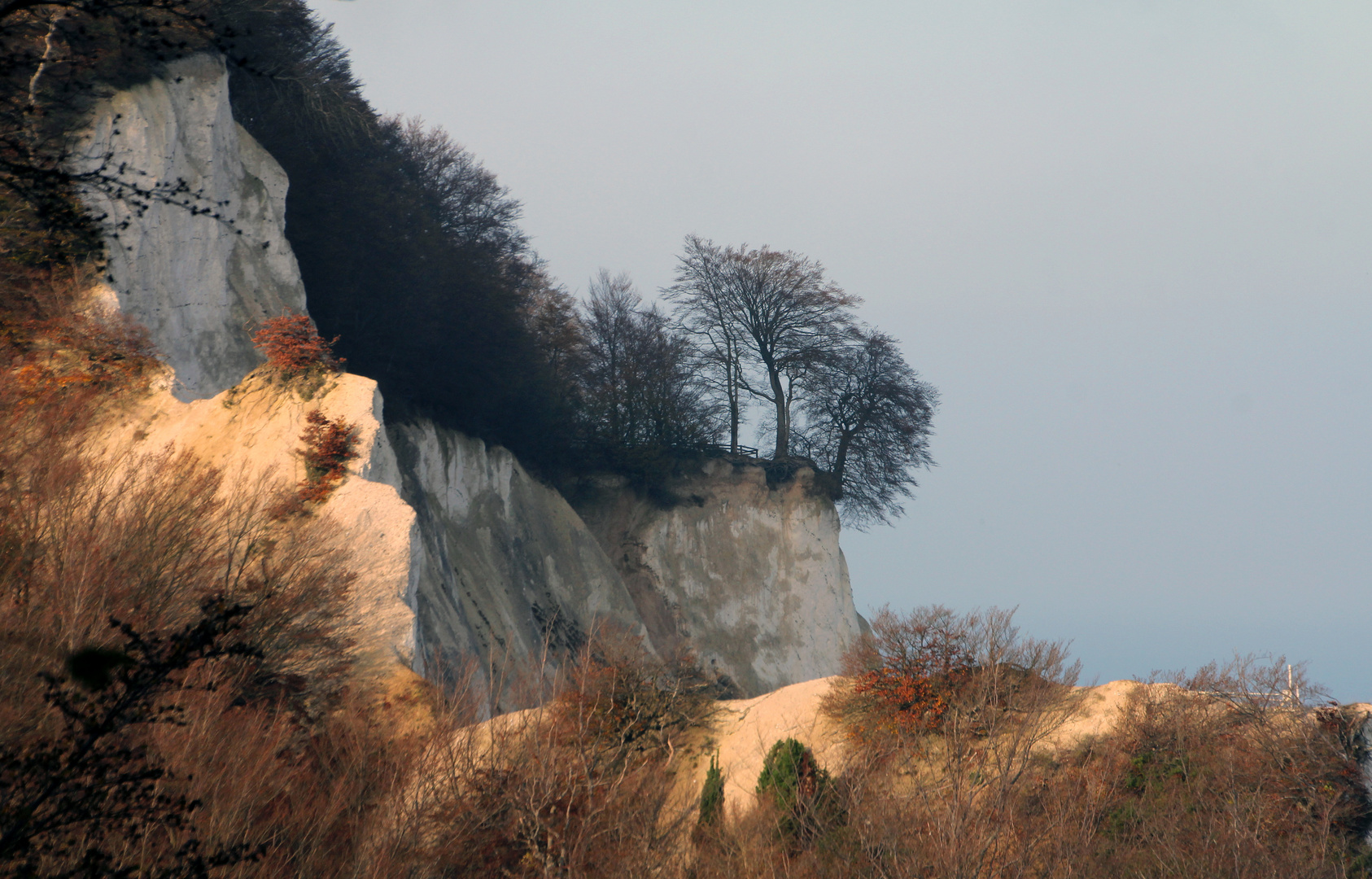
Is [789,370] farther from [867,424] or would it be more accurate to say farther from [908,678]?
[908,678]

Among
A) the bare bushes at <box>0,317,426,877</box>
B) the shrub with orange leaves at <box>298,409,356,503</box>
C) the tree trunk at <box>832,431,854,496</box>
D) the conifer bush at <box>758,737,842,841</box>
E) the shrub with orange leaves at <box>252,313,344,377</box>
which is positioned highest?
the tree trunk at <box>832,431,854,496</box>

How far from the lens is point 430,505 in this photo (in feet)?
94.8

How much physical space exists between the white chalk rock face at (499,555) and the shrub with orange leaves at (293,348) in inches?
210

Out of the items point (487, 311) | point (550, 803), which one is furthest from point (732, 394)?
point (550, 803)

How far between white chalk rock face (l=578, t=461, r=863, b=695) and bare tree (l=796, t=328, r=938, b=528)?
200 cm

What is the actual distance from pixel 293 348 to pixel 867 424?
26555 millimetres

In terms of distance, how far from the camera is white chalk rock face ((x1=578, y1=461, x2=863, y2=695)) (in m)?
38.1

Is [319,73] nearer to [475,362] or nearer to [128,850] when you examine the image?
[475,362]

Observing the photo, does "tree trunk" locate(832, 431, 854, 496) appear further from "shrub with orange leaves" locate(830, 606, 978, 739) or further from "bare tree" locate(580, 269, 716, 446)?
"shrub with orange leaves" locate(830, 606, 978, 739)

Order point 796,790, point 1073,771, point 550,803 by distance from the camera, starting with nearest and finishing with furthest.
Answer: point 550,803 < point 796,790 < point 1073,771

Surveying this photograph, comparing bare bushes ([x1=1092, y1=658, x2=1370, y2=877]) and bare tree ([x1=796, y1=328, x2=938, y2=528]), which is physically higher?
bare tree ([x1=796, y1=328, x2=938, y2=528])

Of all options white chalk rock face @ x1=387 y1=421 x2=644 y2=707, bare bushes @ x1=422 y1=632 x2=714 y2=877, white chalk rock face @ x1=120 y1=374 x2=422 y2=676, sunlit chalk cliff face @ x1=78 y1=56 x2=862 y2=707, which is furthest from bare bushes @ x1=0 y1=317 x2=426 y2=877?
white chalk rock face @ x1=387 y1=421 x2=644 y2=707

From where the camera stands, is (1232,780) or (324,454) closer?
(1232,780)

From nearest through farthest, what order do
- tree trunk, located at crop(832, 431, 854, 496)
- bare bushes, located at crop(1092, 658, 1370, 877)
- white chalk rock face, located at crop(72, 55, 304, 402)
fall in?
bare bushes, located at crop(1092, 658, 1370, 877) → white chalk rock face, located at crop(72, 55, 304, 402) → tree trunk, located at crop(832, 431, 854, 496)
